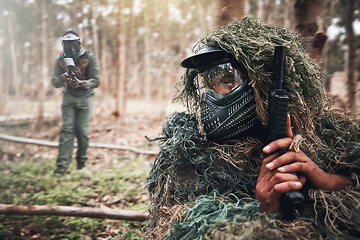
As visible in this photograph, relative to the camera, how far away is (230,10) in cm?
268

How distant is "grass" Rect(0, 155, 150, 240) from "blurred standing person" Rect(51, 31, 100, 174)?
0.33 m

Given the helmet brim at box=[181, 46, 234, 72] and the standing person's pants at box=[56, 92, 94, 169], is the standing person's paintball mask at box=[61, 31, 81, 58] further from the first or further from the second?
the helmet brim at box=[181, 46, 234, 72]

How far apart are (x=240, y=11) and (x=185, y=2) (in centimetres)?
1422

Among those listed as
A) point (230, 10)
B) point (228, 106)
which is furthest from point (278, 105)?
point (230, 10)

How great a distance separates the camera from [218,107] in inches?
59.6

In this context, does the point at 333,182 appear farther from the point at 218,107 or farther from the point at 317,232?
the point at 218,107

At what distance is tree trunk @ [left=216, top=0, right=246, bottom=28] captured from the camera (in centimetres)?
268

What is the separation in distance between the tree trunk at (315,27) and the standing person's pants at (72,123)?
2427 mm

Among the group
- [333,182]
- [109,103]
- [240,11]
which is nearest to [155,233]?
[333,182]

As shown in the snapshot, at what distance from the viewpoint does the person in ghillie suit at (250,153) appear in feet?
3.90

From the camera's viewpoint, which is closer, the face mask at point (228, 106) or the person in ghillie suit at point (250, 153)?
the person in ghillie suit at point (250, 153)

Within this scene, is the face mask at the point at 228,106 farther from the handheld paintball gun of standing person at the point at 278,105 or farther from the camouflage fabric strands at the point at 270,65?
the handheld paintball gun of standing person at the point at 278,105

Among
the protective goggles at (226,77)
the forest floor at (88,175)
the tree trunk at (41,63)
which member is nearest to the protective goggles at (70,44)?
the forest floor at (88,175)

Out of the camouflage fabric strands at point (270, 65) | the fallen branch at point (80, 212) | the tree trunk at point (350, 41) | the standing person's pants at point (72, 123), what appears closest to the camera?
the camouflage fabric strands at point (270, 65)
